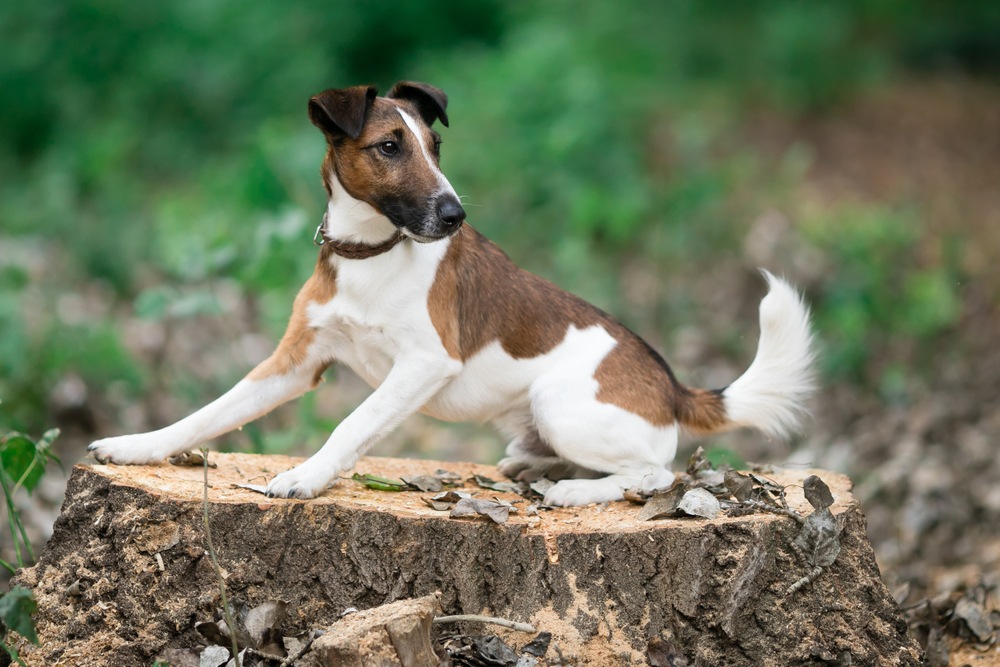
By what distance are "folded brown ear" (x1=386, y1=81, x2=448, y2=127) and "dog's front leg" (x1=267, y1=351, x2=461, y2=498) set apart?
3.13ft

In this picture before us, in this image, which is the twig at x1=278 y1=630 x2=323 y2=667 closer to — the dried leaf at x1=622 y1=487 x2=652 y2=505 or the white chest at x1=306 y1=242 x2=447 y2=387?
the white chest at x1=306 y1=242 x2=447 y2=387

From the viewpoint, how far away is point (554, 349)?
4375 mm

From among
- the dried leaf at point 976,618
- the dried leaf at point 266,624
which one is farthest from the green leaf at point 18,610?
the dried leaf at point 976,618

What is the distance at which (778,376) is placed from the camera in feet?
14.8

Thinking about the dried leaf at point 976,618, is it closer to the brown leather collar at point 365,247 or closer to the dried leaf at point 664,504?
the dried leaf at point 664,504

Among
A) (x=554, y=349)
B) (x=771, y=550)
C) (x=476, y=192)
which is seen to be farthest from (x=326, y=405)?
(x=771, y=550)

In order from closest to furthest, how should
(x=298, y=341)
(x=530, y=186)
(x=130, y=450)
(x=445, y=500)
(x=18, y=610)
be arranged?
(x=18, y=610) < (x=445, y=500) < (x=130, y=450) < (x=298, y=341) < (x=530, y=186)

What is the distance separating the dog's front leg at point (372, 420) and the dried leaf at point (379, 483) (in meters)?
0.21

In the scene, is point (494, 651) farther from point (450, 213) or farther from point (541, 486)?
point (450, 213)

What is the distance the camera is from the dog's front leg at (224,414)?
13.1ft

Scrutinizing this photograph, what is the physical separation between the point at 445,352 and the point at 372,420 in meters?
0.38

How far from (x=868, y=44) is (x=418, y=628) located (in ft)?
43.0

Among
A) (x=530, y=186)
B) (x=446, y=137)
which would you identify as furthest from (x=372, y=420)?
(x=446, y=137)

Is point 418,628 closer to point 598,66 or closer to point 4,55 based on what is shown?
point 598,66
